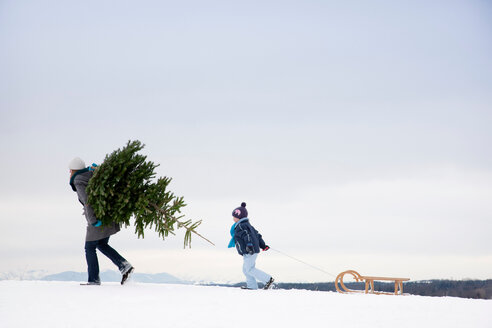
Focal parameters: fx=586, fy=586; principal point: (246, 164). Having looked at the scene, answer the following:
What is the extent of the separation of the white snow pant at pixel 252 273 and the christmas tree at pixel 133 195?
48.6 inches

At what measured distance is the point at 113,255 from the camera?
41.2ft

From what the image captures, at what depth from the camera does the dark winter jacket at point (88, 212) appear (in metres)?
12.1

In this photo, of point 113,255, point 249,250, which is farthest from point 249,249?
point 113,255

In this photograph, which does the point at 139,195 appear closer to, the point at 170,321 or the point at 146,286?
the point at 146,286

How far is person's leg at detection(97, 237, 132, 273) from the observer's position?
12.5m

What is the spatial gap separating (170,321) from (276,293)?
129 inches

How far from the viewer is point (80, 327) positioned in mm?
9328

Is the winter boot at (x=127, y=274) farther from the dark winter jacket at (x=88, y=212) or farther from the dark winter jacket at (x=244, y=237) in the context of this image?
the dark winter jacket at (x=244, y=237)

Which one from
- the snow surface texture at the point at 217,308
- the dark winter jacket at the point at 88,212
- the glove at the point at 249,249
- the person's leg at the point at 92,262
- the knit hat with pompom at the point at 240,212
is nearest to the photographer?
the snow surface texture at the point at 217,308

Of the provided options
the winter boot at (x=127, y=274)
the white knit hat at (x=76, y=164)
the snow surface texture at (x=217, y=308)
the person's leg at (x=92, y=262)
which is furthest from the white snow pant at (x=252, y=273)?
the white knit hat at (x=76, y=164)

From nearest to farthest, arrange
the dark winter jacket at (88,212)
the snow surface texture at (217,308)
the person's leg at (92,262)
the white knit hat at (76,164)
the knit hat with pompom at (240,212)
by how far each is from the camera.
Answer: the snow surface texture at (217,308), the dark winter jacket at (88,212), the person's leg at (92,262), the white knit hat at (76,164), the knit hat with pompom at (240,212)

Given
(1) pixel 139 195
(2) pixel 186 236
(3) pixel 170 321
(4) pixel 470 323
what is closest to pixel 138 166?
(1) pixel 139 195

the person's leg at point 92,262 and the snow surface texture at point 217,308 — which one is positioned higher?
the person's leg at point 92,262

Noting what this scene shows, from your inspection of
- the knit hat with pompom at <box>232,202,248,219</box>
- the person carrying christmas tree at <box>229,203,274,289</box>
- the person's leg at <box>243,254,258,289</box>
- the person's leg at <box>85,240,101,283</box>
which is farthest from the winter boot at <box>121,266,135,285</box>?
the knit hat with pompom at <box>232,202,248,219</box>
